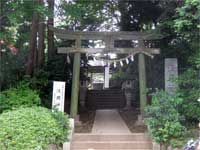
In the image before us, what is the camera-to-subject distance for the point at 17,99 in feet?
34.8

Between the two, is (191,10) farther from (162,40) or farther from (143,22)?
(143,22)

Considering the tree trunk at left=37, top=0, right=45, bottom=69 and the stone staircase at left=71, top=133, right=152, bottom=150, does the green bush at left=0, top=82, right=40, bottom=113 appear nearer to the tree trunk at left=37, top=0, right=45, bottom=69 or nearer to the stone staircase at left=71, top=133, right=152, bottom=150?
→ the stone staircase at left=71, top=133, right=152, bottom=150

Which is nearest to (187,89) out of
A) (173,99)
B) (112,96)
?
(173,99)

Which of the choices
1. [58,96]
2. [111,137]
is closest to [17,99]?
[58,96]

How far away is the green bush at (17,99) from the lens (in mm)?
10305

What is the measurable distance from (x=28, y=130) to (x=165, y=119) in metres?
3.33

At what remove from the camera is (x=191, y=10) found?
8.88 meters

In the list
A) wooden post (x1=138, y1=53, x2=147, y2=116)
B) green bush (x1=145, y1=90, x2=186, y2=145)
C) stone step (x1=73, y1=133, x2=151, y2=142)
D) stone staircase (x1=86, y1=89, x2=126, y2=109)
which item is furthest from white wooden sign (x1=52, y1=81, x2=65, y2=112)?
stone staircase (x1=86, y1=89, x2=126, y2=109)

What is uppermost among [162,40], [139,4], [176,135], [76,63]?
[139,4]

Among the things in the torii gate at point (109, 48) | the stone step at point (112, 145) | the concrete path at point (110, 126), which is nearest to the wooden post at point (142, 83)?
the torii gate at point (109, 48)

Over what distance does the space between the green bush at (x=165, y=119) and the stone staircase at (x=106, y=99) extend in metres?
10.0

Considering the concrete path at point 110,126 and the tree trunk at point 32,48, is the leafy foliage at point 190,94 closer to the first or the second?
the concrete path at point 110,126

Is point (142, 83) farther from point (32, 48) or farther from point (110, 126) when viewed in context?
point (32, 48)

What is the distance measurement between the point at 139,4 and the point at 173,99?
6980 mm
